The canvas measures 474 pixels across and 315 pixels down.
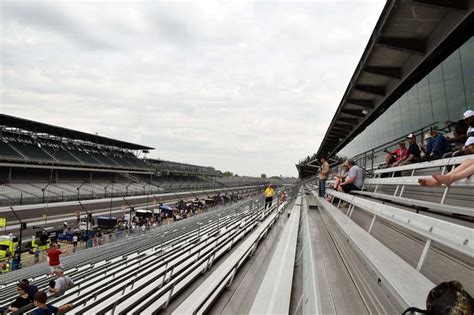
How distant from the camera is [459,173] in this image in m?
1.92

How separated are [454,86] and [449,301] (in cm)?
827

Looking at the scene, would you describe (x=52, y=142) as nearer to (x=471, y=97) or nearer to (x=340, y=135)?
(x=340, y=135)

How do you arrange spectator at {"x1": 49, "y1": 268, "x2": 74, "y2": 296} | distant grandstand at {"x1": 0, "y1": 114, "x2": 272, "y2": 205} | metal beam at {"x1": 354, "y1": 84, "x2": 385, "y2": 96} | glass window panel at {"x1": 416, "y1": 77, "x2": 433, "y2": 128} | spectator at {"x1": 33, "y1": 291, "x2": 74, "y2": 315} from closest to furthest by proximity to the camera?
spectator at {"x1": 33, "y1": 291, "x2": 74, "y2": 315} < spectator at {"x1": 49, "y1": 268, "x2": 74, "y2": 296} < glass window panel at {"x1": 416, "y1": 77, "x2": 433, "y2": 128} < metal beam at {"x1": 354, "y1": 84, "x2": 385, "y2": 96} < distant grandstand at {"x1": 0, "y1": 114, "x2": 272, "y2": 205}

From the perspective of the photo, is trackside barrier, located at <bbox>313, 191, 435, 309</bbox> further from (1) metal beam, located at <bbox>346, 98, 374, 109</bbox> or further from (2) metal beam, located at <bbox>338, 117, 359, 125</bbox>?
(2) metal beam, located at <bbox>338, 117, 359, 125</bbox>

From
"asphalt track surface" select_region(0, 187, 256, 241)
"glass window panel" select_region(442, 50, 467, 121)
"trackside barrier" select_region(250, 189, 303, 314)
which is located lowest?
"asphalt track surface" select_region(0, 187, 256, 241)

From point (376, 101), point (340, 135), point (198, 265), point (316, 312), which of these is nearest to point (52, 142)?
point (340, 135)

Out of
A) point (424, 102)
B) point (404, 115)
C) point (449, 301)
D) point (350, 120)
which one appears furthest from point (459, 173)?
→ point (350, 120)

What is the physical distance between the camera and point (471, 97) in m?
6.76

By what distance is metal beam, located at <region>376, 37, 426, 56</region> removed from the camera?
A: 24.1 feet

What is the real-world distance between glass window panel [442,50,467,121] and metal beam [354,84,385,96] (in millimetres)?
3480

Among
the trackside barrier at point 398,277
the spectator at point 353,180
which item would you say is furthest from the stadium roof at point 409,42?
the trackside barrier at point 398,277

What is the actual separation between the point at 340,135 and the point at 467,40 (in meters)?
17.1

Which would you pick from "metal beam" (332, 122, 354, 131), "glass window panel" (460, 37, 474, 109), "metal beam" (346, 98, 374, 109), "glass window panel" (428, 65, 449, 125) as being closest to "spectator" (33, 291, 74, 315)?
"glass window panel" (460, 37, 474, 109)

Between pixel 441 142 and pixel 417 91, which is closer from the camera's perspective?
pixel 441 142
